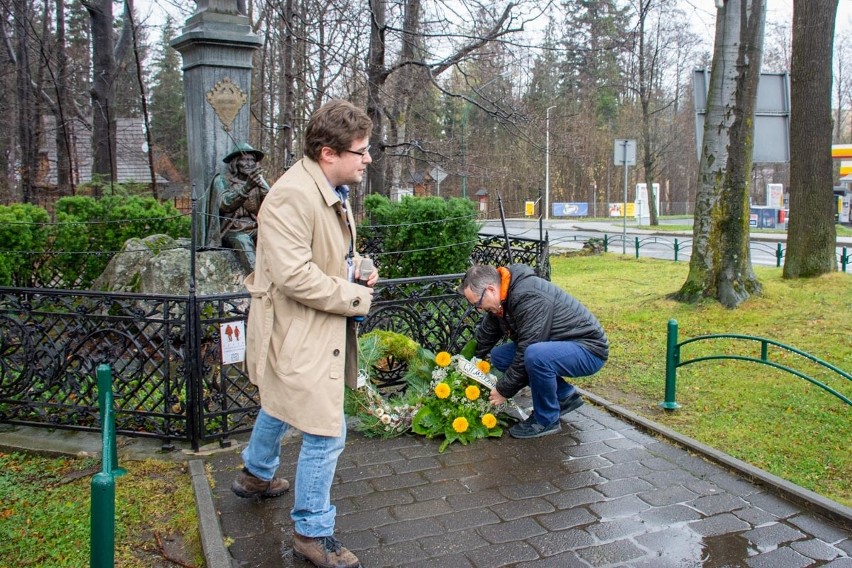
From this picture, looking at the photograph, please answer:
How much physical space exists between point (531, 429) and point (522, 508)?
1.05 m

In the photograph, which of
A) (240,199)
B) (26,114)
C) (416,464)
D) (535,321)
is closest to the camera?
(416,464)

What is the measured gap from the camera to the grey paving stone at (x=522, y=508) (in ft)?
11.7

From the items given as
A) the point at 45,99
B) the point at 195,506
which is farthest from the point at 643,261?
the point at 45,99

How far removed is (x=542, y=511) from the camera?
3615mm

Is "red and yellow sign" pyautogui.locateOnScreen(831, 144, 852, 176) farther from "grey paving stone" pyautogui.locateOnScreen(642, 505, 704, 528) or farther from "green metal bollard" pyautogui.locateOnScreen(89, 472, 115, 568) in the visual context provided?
"green metal bollard" pyautogui.locateOnScreen(89, 472, 115, 568)

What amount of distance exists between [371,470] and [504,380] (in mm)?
1021

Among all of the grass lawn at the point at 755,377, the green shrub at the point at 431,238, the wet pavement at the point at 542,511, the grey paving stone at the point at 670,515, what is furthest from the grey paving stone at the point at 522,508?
the green shrub at the point at 431,238

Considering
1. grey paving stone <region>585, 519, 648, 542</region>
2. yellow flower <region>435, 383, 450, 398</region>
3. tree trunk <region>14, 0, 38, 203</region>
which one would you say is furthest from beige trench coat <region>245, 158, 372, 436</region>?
tree trunk <region>14, 0, 38, 203</region>

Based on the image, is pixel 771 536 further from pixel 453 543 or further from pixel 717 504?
pixel 453 543

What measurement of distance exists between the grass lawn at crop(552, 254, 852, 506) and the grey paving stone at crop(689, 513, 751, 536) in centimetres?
65

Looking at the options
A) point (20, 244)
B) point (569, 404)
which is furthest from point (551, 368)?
point (20, 244)

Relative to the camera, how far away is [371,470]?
418cm

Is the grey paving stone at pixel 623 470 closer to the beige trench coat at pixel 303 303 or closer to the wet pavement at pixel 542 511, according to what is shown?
the wet pavement at pixel 542 511

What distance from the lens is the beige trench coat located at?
113 inches
